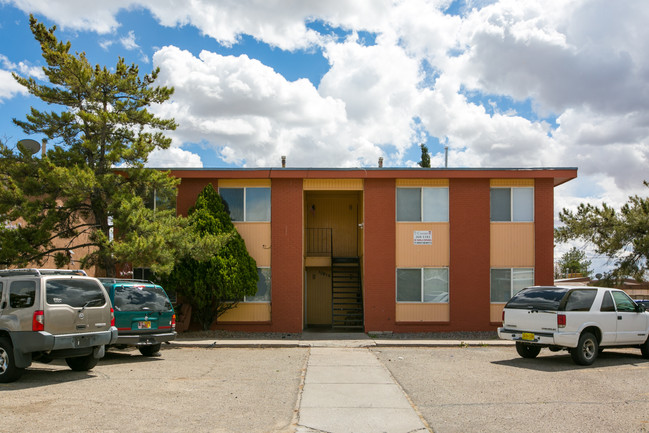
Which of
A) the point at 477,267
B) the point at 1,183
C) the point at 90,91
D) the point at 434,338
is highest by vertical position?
the point at 90,91

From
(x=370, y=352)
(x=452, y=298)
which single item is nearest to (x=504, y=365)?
(x=370, y=352)

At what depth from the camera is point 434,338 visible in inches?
714

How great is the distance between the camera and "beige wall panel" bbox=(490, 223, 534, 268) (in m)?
19.9

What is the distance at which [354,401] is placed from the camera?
856 centimetres

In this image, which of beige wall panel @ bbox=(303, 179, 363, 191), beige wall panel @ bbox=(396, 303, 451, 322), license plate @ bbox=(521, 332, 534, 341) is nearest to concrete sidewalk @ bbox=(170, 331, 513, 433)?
beige wall panel @ bbox=(396, 303, 451, 322)

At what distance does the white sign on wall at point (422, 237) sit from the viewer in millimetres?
19828

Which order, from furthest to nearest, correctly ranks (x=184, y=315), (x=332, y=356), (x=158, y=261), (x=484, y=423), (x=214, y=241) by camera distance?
(x=184, y=315)
(x=214, y=241)
(x=158, y=261)
(x=332, y=356)
(x=484, y=423)

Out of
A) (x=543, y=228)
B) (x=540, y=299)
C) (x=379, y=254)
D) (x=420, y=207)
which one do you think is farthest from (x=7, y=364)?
(x=543, y=228)

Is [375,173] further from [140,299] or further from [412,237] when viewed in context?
[140,299]

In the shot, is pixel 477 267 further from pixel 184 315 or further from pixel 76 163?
pixel 76 163

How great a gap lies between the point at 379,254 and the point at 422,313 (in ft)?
8.14

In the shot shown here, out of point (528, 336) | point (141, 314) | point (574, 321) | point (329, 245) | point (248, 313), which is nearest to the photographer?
point (574, 321)

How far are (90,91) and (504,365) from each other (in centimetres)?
1252

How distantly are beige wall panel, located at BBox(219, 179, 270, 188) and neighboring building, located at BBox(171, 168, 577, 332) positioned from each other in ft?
0.11
